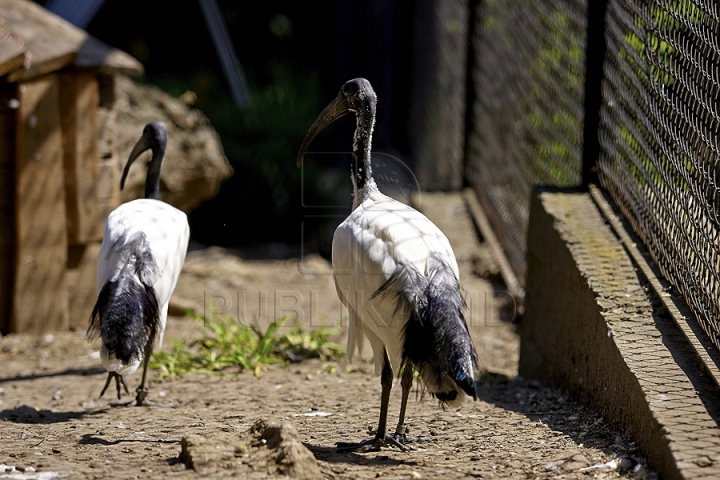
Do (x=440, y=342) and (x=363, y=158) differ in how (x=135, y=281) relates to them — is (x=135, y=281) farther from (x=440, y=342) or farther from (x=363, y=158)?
(x=440, y=342)

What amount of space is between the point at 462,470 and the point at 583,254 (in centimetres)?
162

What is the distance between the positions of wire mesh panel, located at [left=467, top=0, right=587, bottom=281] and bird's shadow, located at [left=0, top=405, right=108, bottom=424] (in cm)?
353

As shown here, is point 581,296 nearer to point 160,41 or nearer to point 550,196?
point 550,196

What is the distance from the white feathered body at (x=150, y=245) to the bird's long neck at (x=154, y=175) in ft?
1.58

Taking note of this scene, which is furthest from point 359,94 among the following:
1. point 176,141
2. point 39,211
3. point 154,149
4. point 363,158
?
point 176,141

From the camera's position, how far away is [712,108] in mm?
3701

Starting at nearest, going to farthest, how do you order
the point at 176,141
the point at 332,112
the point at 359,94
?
1. the point at 359,94
2. the point at 332,112
3. the point at 176,141

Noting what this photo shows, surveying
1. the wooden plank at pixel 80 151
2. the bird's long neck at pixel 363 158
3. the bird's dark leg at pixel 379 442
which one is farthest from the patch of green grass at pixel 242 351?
the bird's dark leg at pixel 379 442

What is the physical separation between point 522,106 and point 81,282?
4006 mm

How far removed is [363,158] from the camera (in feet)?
14.9

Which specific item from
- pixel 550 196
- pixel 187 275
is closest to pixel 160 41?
pixel 187 275

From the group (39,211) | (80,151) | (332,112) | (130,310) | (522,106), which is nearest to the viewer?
(130,310)

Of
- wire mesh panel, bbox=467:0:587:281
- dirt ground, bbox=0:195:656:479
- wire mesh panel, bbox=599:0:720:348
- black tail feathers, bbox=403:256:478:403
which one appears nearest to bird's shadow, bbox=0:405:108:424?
dirt ground, bbox=0:195:656:479

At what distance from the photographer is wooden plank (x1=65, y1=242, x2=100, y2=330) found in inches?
252
